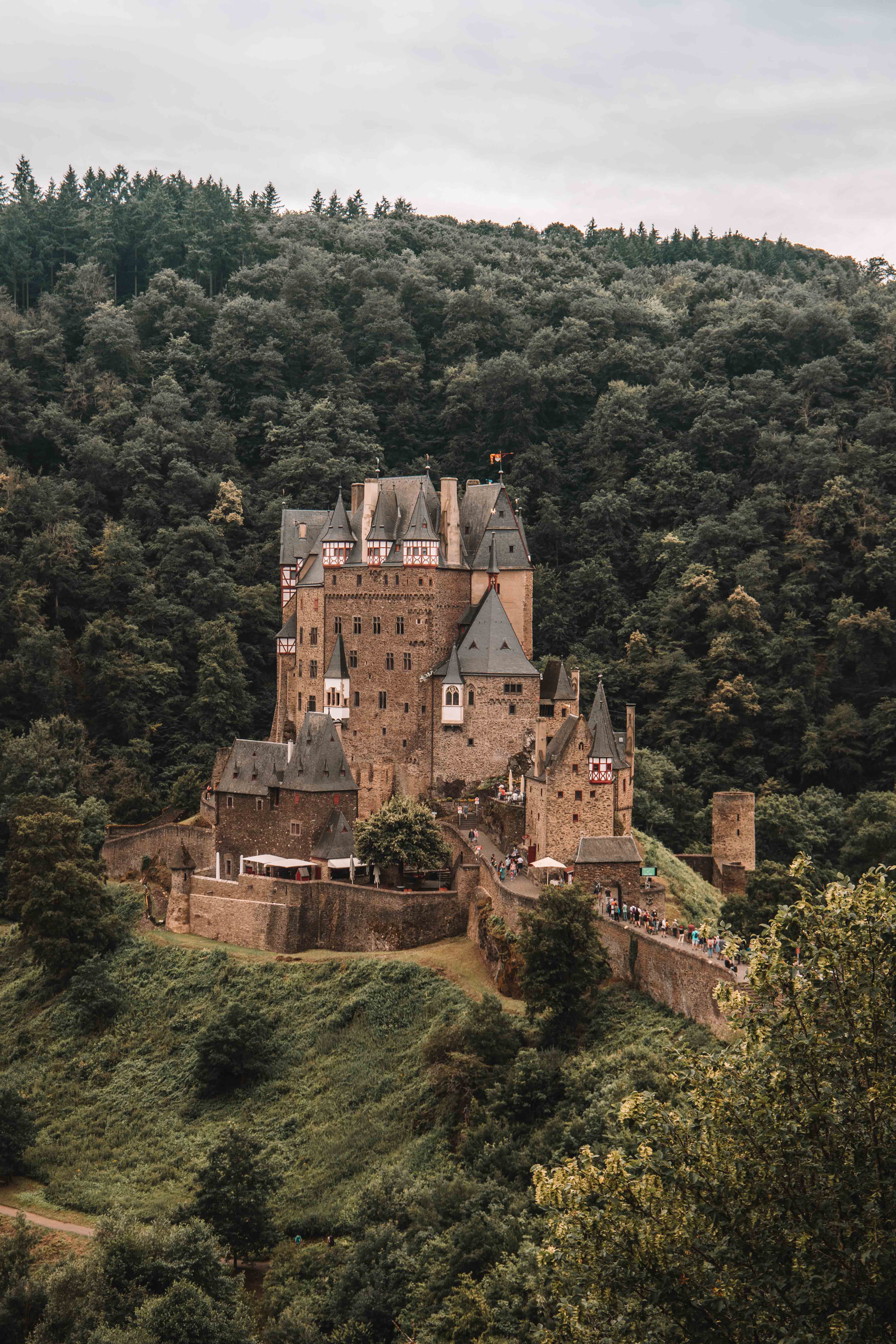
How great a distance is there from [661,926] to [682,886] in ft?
34.6

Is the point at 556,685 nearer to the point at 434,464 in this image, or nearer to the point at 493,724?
the point at 493,724

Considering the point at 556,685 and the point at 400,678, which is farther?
the point at 400,678

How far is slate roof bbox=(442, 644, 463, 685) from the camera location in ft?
186

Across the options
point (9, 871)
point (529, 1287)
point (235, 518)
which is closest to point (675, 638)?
point (235, 518)

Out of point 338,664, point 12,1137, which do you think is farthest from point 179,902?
point 12,1137

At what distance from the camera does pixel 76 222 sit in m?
112

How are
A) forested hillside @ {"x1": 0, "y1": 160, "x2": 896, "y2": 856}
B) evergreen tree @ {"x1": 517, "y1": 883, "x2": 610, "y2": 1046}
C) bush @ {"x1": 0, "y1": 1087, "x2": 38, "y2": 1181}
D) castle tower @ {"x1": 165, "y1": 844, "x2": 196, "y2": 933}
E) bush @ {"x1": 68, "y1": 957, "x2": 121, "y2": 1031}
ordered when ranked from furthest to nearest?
forested hillside @ {"x1": 0, "y1": 160, "x2": 896, "y2": 856} < castle tower @ {"x1": 165, "y1": 844, "x2": 196, "y2": 933} < bush @ {"x1": 68, "y1": 957, "x2": 121, "y2": 1031} < bush @ {"x1": 0, "y1": 1087, "x2": 38, "y2": 1181} < evergreen tree @ {"x1": 517, "y1": 883, "x2": 610, "y2": 1046}

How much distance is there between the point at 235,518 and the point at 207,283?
32839 mm

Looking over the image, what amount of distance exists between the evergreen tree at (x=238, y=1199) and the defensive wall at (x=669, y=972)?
36.4 feet

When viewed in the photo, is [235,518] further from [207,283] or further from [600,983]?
[600,983]

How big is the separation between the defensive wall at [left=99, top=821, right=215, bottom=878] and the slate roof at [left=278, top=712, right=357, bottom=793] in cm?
540

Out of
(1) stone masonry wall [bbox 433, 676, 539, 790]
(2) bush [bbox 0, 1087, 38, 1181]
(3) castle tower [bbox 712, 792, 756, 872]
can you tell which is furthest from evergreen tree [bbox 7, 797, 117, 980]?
(3) castle tower [bbox 712, 792, 756, 872]

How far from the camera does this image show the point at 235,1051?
45.5 m

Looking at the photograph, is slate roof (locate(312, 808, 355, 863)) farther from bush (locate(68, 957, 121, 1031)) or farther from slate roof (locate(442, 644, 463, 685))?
bush (locate(68, 957, 121, 1031))
